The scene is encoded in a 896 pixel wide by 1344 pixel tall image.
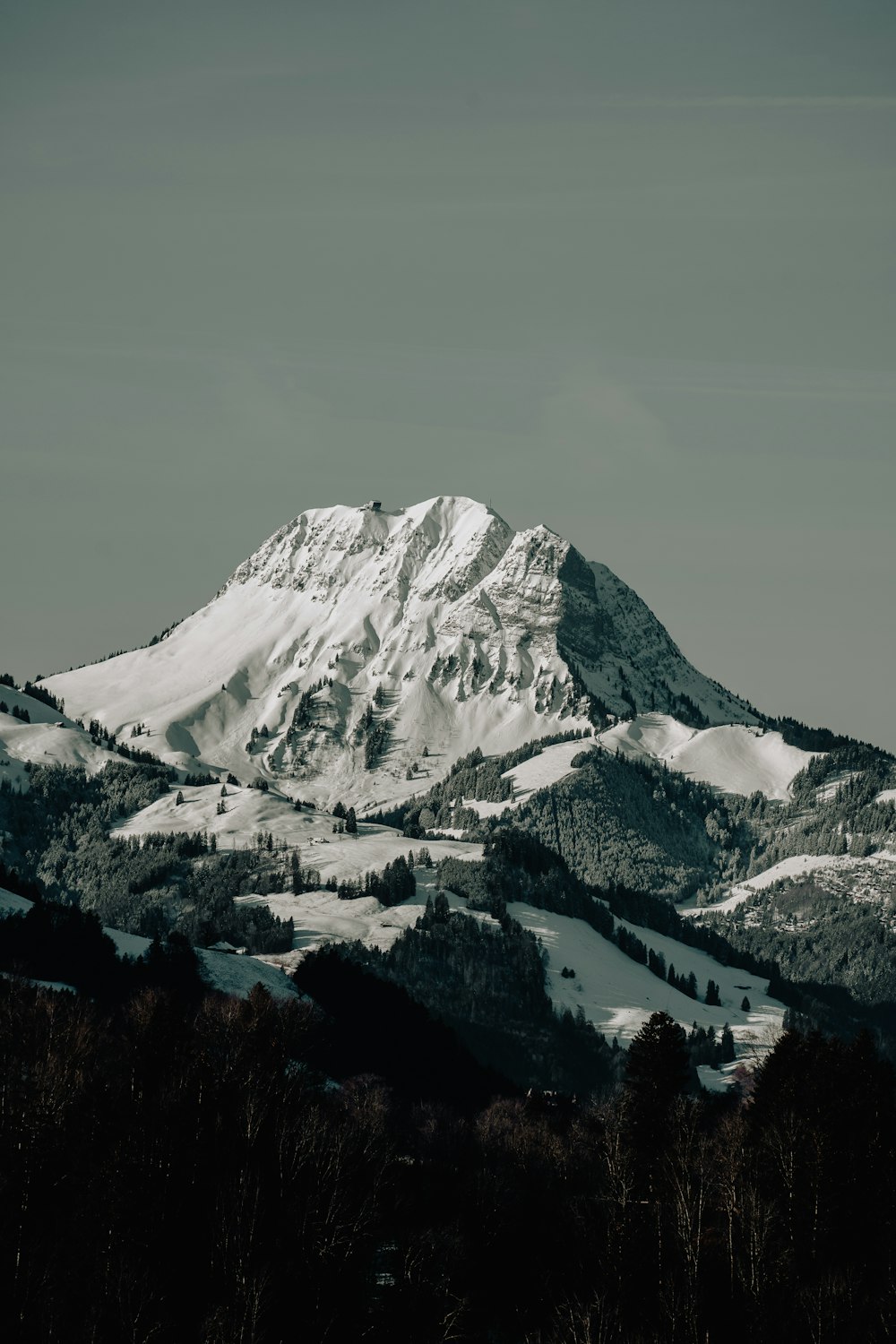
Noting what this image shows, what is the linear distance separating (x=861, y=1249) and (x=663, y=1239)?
16045 mm

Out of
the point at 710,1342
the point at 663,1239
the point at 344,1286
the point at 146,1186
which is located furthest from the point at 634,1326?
the point at 146,1186

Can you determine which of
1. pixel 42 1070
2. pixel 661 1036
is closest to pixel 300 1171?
pixel 42 1070

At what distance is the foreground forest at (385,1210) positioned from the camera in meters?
82.4

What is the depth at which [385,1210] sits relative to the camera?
108438mm

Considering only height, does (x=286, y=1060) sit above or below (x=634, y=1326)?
above

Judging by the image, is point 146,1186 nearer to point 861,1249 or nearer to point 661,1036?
point 861,1249

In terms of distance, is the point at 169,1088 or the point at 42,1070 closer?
the point at 42,1070

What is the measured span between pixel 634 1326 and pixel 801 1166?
25.0 m

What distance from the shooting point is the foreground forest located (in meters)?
82.4

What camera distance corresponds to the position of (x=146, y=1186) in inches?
3642

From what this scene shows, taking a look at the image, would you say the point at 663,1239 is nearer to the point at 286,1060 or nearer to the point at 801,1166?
the point at 801,1166

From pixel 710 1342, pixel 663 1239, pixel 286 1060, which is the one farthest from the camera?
pixel 286 1060

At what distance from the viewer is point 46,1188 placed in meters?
90.3

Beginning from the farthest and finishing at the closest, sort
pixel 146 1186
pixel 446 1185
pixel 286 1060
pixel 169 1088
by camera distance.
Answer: pixel 286 1060, pixel 446 1185, pixel 169 1088, pixel 146 1186
